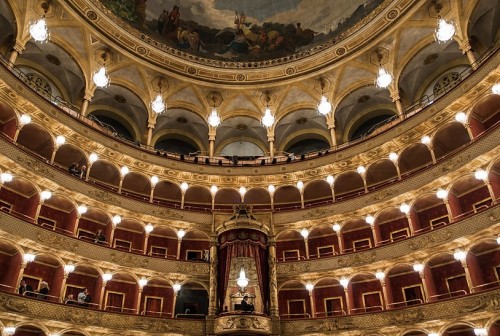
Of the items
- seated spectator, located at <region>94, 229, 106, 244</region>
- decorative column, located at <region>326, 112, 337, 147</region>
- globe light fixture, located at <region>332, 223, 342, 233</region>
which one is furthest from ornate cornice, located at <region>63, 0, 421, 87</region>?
seated spectator, located at <region>94, 229, 106, 244</region>

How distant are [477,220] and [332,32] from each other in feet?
64.9

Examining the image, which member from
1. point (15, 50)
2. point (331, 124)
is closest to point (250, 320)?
point (331, 124)

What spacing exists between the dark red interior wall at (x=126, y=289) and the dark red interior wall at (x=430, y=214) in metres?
17.9

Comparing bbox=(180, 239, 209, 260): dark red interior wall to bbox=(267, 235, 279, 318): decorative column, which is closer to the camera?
bbox=(267, 235, 279, 318): decorative column

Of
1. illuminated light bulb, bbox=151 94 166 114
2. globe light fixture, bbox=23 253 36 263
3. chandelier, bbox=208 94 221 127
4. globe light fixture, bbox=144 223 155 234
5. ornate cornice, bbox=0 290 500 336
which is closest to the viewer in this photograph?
ornate cornice, bbox=0 290 500 336

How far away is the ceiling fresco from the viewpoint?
33719mm

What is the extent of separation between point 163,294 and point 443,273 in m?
16.9

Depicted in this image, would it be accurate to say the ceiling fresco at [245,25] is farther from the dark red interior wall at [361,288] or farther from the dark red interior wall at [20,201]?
the dark red interior wall at [361,288]

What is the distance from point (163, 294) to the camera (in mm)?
26562

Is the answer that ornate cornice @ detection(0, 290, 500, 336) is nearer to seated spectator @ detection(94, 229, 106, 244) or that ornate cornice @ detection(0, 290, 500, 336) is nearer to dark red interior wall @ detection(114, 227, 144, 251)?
seated spectator @ detection(94, 229, 106, 244)

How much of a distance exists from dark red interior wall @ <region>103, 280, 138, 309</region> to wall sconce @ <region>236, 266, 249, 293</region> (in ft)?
22.1

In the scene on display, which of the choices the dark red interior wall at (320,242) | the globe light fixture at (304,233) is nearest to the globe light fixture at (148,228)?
the globe light fixture at (304,233)

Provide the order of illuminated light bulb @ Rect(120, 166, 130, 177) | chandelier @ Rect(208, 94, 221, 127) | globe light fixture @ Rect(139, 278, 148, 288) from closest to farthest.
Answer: globe light fixture @ Rect(139, 278, 148, 288), illuminated light bulb @ Rect(120, 166, 130, 177), chandelier @ Rect(208, 94, 221, 127)

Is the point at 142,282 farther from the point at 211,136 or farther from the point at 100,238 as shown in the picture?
the point at 211,136
